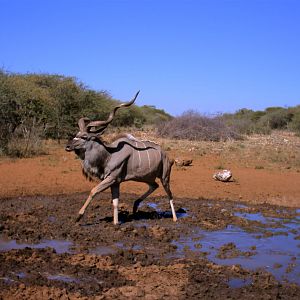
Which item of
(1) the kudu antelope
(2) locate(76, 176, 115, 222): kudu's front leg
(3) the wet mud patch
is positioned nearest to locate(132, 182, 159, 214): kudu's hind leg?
(3) the wet mud patch

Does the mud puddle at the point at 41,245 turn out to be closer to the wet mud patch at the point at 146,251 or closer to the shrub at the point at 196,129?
the wet mud patch at the point at 146,251

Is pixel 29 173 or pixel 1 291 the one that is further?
pixel 29 173

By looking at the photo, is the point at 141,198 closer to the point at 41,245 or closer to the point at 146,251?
the point at 146,251

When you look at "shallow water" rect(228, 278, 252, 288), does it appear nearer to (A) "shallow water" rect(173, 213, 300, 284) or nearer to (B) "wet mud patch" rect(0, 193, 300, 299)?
(B) "wet mud patch" rect(0, 193, 300, 299)

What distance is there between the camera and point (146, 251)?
8250 millimetres

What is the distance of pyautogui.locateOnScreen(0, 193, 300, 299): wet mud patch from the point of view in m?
6.28

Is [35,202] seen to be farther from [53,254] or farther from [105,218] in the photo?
[53,254]

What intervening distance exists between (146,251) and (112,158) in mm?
2424

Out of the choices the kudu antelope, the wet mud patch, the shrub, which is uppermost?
the shrub

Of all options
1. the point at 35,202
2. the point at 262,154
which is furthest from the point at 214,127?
the point at 35,202

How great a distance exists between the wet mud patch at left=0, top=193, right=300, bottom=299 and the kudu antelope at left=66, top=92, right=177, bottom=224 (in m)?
0.84

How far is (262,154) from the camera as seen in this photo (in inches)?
1001

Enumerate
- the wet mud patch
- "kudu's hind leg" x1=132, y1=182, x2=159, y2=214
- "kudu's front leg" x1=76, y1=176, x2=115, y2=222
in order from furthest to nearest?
"kudu's hind leg" x1=132, y1=182, x2=159, y2=214 → "kudu's front leg" x1=76, y1=176, x2=115, y2=222 → the wet mud patch

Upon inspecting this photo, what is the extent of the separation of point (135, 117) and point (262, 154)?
78.2 ft
